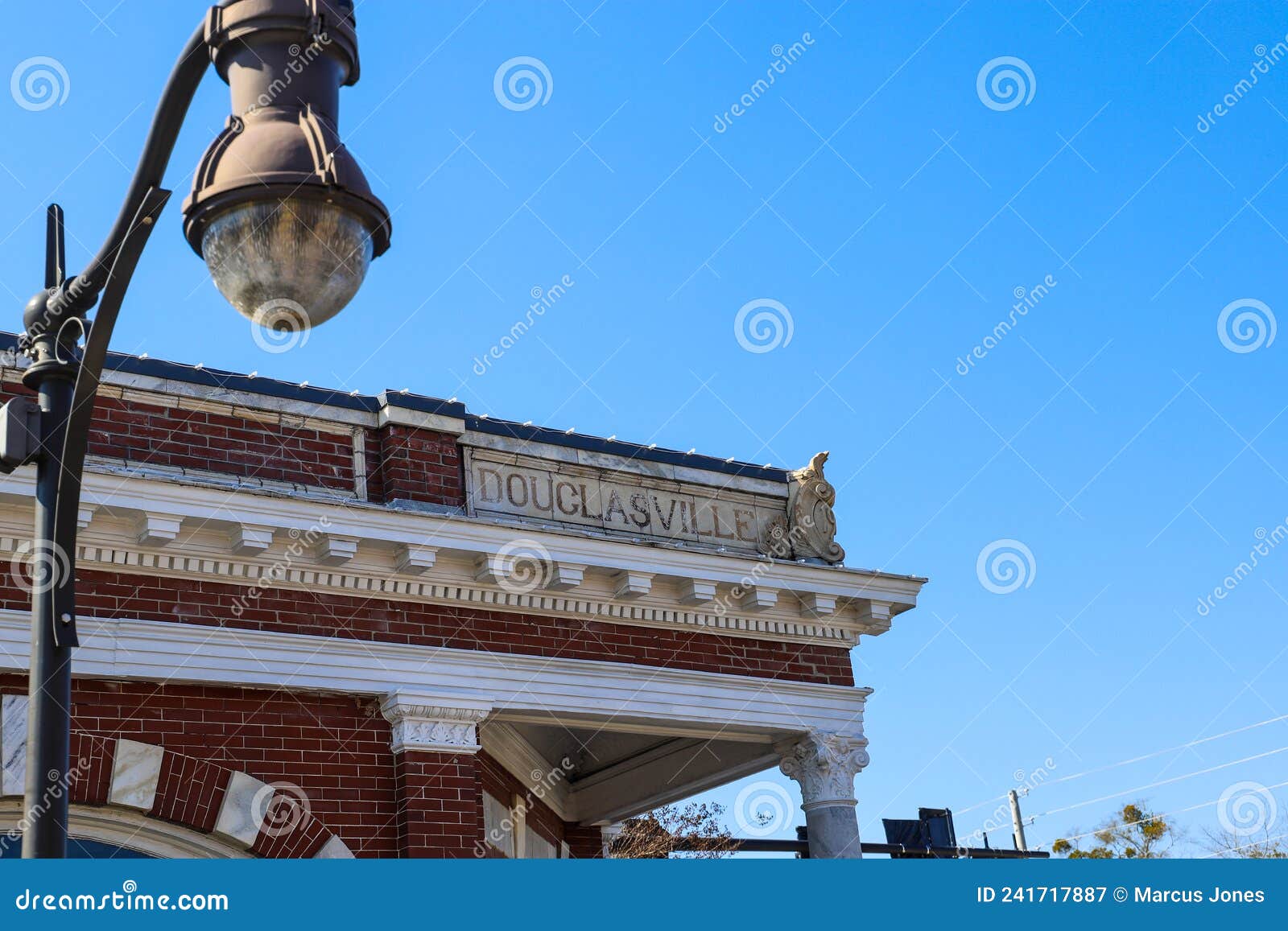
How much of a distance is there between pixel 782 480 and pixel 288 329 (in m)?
10.3

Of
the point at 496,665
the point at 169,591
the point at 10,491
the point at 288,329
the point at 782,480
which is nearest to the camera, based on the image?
the point at 288,329

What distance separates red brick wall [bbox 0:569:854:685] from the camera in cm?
1084

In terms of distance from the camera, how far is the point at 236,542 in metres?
11.1

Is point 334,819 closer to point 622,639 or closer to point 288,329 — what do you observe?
point 622,639

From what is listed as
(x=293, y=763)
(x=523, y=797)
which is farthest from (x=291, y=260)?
(x=523, y=797)

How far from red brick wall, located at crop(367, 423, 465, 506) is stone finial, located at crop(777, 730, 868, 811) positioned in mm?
4045

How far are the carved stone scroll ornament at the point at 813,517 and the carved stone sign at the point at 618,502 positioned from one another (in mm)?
171

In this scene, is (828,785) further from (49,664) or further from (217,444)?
(49,664)

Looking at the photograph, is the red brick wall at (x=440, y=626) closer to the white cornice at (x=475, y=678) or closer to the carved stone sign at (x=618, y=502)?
the white cornice at (x=475, y=678)

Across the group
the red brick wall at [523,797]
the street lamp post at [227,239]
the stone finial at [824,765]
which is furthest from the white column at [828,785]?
the street lamp post at [227,239]

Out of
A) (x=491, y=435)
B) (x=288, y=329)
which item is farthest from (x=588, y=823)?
(x=288, y=329)

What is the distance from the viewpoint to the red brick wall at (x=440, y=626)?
1084cm

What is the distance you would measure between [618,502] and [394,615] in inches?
100

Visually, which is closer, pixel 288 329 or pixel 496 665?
pixel 288 329
